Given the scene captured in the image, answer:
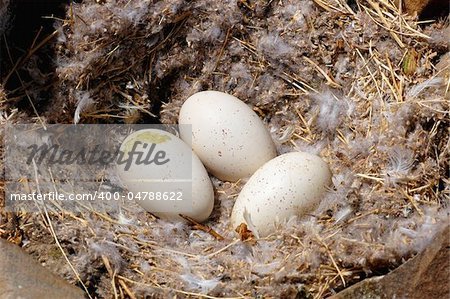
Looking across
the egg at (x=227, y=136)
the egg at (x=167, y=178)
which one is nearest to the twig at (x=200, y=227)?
the egg at (x=167, y=178)

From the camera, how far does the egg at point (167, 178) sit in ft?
7.08

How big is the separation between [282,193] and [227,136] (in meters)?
0.27

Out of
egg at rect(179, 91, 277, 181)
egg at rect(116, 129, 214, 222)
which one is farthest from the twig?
egg at rect(179, 91, 277, 181)

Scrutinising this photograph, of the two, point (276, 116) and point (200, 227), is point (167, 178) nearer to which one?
point (200, 227)

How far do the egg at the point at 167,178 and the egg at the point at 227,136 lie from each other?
0.06 meters

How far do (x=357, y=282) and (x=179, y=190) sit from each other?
641 mm

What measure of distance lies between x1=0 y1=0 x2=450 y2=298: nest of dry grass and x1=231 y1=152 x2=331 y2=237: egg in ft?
0.14

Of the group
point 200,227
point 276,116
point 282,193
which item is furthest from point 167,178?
point 276,116

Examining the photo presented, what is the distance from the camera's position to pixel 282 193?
2.06 m

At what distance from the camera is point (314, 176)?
6.84 ft

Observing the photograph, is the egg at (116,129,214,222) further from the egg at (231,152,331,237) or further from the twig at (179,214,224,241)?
the egg at (231,152,331,237)

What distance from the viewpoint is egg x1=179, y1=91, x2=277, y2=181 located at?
2.21 m

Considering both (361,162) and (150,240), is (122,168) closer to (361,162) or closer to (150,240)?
(150,240)

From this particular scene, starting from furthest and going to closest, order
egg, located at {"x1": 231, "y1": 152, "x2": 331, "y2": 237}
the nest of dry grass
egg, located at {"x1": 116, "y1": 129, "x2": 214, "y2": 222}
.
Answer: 1. egg, located at {"x1": 116, "y1": 129, "x2": 214, "y2": 222}
2. egg, located at {"x1": 231, "y1": 152, "x2": 331, "y2": 237}
3. the nest of dry grass
